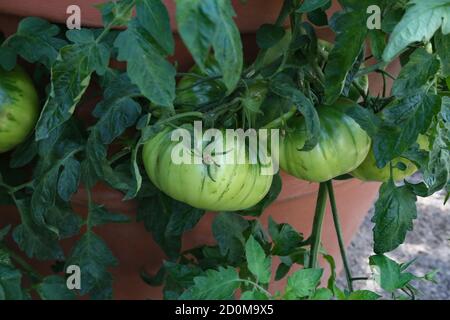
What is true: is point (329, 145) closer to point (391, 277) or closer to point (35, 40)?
point (391, 277)

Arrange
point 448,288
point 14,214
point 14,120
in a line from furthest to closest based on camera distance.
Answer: point 448,288, point 14,214, point 14,120

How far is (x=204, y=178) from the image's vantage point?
0.64m

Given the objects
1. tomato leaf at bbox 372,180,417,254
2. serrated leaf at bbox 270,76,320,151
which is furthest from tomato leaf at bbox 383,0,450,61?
tomato leaf at bbox 372,180,417,254

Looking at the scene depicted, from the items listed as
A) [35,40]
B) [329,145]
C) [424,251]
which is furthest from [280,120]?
[424,251]

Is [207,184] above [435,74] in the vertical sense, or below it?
below

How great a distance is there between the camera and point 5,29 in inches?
29.2

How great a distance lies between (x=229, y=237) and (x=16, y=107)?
29cm

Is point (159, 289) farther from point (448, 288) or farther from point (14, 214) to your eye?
point (448, 288)

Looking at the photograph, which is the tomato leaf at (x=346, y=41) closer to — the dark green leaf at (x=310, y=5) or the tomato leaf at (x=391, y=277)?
the dark green leaf at (x=310, y=5)

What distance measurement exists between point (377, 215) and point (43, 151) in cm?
36

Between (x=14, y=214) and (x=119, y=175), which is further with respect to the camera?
(x=14, y=214)

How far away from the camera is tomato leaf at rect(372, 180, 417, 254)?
679mm

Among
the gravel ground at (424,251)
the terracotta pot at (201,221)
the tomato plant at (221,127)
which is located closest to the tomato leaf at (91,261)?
the tomato plant at (221,127)
